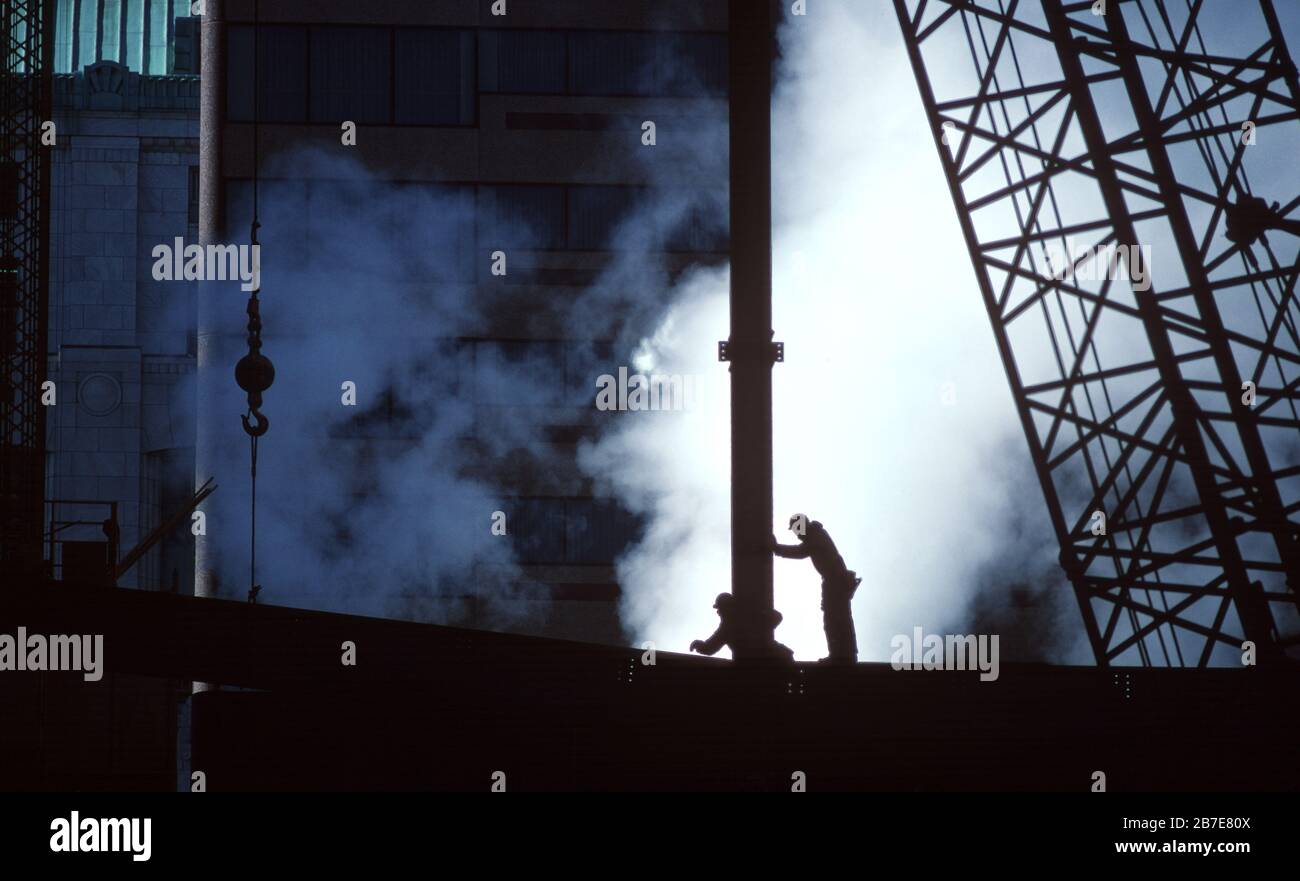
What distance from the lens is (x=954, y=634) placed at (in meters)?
22.9

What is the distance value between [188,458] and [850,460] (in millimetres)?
16102

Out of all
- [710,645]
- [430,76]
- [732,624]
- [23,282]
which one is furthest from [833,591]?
[23,282]

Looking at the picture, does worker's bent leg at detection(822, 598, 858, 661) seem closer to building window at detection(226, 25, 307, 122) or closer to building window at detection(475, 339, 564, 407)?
building window at detection(475, 339, 564, 407)

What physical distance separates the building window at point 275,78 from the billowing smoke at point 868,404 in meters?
6.53

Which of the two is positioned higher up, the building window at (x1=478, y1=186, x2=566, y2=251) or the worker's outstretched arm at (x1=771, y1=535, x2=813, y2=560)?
the building window at (x1=478, y1=186, x2=566, y2=251)

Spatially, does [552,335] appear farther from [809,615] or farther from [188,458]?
[188,458]

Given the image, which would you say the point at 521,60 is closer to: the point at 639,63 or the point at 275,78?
the point at 639,63

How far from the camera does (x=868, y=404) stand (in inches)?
925

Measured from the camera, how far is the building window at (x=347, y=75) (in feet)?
75.1

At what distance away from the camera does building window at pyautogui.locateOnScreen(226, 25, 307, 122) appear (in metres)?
22.8

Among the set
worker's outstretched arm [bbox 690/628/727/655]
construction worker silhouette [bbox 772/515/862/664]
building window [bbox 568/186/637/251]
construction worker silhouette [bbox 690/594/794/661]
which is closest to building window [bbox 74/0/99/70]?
building window [bbox 568/186/637/251]

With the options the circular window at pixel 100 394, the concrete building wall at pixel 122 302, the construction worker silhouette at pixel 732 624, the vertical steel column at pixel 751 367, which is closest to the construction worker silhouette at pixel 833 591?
the construction worker silhouette at pixel 732 624

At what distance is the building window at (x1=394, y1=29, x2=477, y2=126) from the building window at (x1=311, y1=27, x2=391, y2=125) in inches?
13.3

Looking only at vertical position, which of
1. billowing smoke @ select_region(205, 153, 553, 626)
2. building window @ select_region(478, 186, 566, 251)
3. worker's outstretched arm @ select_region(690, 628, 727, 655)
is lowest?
worker's outstretched arm @ select_region(690, 628, 727, 655)
